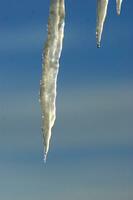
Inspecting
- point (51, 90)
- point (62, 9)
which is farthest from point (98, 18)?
point (51, 90)

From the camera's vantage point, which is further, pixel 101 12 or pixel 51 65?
pixel 101 12

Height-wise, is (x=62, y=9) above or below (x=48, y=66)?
above

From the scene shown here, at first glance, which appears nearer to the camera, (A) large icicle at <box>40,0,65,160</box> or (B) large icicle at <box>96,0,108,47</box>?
(A) large icicle at <box>40,0,65,160</box>

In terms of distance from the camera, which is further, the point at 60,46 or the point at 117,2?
the point at 117,2

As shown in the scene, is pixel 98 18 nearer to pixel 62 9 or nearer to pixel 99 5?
pixel 99 5

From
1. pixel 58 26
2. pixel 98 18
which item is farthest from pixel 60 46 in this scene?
pixel 98 18

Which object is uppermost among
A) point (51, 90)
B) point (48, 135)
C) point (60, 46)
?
point (60, 46)

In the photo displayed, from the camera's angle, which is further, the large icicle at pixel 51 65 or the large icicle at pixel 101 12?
the large icicle at pixel 101 12

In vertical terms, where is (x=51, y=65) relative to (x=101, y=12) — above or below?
below
